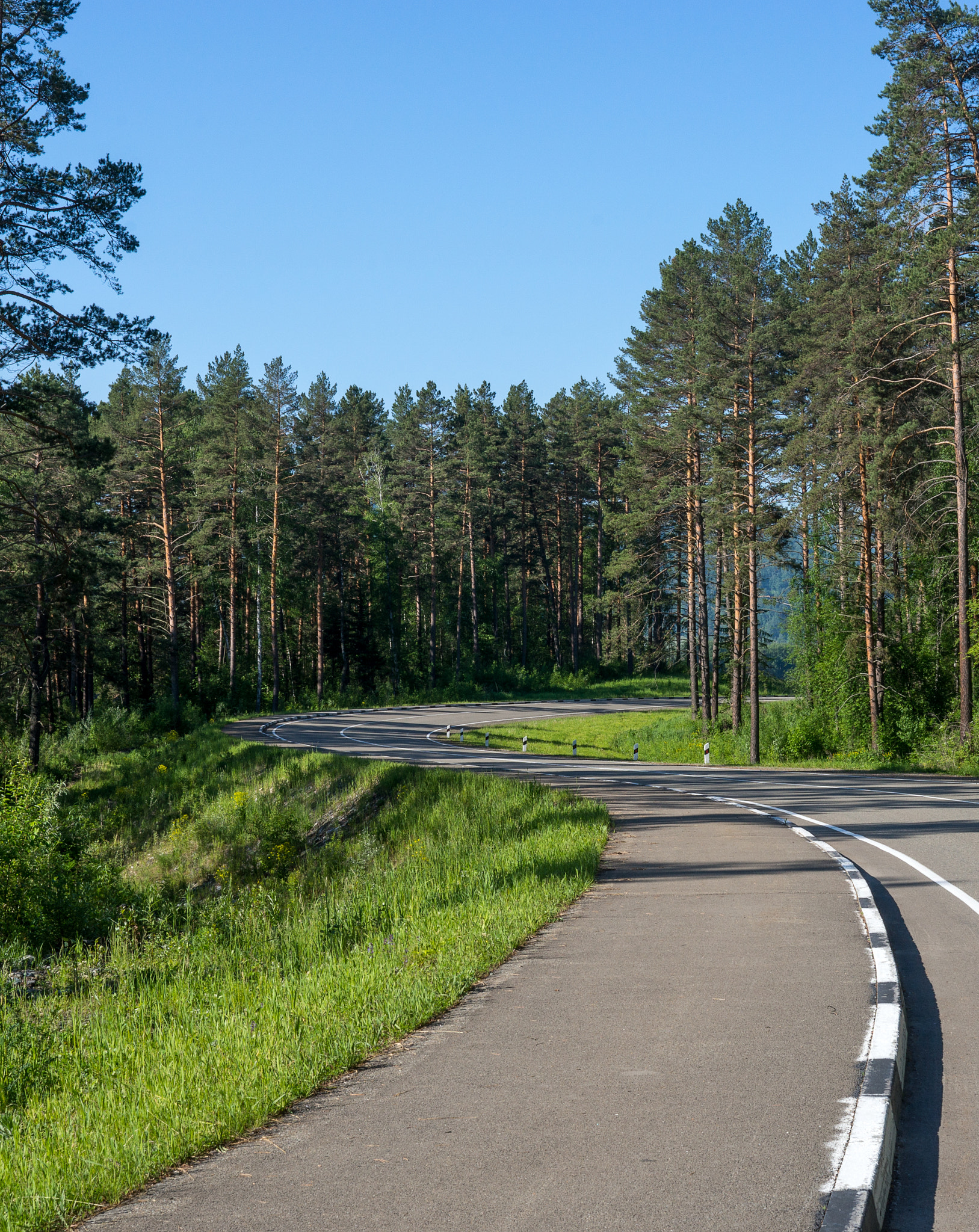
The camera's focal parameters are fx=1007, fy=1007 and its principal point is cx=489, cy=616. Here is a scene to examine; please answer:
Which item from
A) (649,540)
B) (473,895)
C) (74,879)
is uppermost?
(649,540)

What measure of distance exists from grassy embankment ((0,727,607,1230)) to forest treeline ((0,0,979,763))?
7565mm

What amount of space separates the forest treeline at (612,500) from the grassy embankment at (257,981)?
757 cm

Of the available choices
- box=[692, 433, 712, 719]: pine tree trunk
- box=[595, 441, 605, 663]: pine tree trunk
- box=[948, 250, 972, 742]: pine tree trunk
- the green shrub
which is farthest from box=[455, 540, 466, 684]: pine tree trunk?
the green shrub

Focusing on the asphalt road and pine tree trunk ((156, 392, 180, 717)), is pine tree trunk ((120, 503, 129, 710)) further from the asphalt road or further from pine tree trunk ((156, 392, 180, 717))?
the asphalt road

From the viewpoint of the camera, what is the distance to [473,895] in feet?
33.9

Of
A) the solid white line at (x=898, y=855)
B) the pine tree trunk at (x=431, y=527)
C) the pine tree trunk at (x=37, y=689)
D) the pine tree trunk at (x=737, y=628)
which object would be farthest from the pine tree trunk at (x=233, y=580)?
the solid white line at (x=898, y=855)

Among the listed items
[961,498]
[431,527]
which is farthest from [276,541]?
[961,498]

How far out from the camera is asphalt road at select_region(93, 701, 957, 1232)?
366 cm

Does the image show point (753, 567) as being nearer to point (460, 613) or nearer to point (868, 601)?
point (868, 601)

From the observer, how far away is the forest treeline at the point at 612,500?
27.2 metres

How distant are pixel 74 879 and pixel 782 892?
1078cm

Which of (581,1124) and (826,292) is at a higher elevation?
(826,292)

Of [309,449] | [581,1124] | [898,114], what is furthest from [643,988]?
[309,449]

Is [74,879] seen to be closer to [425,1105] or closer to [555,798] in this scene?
[555,798]
